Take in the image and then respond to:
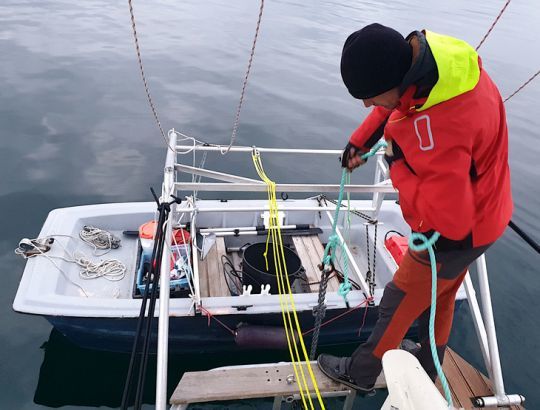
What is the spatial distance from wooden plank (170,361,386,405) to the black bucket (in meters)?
0.95

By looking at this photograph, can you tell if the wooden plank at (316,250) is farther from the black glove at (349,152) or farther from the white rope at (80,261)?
the white rope at (80,261)

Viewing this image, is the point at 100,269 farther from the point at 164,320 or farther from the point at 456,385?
the point at 456,385

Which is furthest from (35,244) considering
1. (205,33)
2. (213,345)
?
(205,33)

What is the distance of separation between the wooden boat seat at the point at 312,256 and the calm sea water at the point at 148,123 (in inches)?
37.7

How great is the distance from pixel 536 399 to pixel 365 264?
2.27 m

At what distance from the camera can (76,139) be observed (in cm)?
803

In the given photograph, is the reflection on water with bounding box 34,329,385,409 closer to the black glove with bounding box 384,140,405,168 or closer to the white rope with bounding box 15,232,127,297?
the white rope with bounding box 15,232,127,297

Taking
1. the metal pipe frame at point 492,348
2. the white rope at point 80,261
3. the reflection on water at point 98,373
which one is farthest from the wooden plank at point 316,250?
the white rope at point 80,261

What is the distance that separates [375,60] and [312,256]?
3.25m

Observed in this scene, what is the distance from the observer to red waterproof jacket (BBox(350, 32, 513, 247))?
1.87 metres

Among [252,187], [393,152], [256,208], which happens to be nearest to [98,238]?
[256,208]

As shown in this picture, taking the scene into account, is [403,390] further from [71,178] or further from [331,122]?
[331,122]

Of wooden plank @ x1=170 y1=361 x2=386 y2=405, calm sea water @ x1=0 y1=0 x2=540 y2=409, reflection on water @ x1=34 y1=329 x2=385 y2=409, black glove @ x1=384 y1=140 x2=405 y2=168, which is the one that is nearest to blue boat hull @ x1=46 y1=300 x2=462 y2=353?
reflection on water @ x1=34 y1=329 x2=385 y2=409

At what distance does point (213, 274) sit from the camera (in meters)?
4.38
